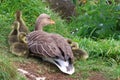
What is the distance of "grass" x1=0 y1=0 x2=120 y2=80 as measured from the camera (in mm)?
8023

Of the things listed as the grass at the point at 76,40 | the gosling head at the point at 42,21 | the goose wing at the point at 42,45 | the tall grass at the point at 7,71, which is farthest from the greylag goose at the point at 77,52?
the tall grass at the point at 7,71

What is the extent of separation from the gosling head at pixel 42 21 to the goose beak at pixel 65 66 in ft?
4.49

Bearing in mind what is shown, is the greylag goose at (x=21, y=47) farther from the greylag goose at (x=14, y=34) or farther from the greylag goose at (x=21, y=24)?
the greylag goose at (x=21, y=24)

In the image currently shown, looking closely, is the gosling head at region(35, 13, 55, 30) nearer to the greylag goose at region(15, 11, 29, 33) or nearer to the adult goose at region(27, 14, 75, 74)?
the greylag goose at region(15, 11, 29, 33)

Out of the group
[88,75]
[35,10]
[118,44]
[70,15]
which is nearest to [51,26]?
[35,10]

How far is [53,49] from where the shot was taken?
25.6ft

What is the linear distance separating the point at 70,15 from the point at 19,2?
325cm

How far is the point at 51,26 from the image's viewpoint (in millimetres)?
9773

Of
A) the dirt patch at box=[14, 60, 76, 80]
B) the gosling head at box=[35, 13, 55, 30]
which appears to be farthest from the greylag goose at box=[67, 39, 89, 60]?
the gosling head at box=[35, 13, 55, 30]

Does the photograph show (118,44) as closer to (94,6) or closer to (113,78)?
(113,78)

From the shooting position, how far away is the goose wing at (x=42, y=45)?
7777mm

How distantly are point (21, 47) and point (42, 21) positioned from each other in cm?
116

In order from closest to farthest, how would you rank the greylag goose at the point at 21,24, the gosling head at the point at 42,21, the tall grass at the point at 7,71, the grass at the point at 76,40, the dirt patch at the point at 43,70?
the tall grass at the point at 7,71 < the dirt patch at the point at 43,70 < the grass at the point at 76,40 < the greylag goose at the point at 21,24 < the gosling head at the point at 42,21

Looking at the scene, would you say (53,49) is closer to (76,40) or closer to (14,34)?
(14,34)
